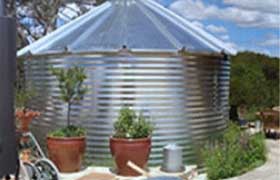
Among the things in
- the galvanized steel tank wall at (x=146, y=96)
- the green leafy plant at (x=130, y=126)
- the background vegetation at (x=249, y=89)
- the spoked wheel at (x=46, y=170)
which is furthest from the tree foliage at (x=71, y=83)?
the background vegetation at (x=249, y=89)

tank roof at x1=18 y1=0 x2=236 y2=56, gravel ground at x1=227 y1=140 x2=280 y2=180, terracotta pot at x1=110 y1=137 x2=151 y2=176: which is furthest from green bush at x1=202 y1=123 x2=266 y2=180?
tank roof at x1=18 y1=0 x2=236 y2=56

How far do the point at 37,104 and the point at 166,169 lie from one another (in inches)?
145

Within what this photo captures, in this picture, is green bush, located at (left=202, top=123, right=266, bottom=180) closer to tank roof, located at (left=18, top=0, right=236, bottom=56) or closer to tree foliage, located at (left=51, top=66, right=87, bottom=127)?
tank roof, located at (left=18, top=0, right=236, bottom=56)

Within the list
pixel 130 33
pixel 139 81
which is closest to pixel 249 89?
pixel 130 33

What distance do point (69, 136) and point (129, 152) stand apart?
1.29 meters

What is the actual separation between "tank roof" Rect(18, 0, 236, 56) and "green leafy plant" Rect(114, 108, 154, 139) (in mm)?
1518

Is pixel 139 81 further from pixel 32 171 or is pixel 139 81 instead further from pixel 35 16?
pixel 35 16

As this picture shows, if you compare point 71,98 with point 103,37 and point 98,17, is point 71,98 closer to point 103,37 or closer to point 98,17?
point 103,37

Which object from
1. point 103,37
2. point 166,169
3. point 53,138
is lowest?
point 166,169

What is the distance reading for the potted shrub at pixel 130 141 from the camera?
8.19 m

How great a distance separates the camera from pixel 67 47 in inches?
374

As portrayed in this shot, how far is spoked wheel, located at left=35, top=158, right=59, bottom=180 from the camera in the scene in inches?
268

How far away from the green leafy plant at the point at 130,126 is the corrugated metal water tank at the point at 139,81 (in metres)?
0.63

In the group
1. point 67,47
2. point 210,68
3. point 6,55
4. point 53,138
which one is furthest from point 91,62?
point 6,55
